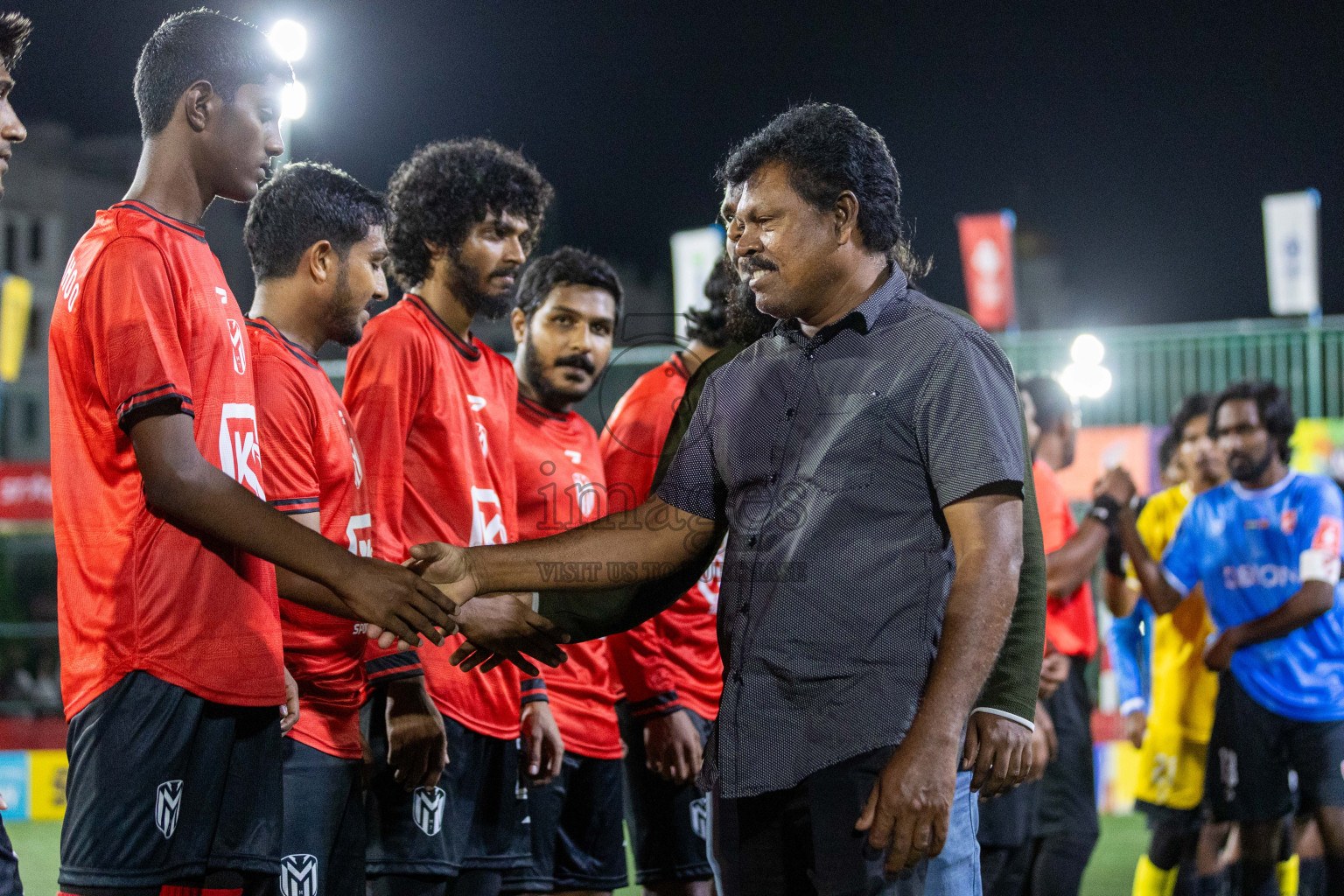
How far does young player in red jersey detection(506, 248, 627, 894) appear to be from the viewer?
4.25 meters

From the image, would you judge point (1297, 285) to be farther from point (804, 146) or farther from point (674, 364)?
point (804, 146)

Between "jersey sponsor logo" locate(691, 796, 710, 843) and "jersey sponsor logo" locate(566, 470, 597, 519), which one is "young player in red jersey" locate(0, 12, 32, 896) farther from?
"jersey sponsor logo" locate(691, 796, 710, 843)

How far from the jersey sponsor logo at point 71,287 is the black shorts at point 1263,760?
5.39m

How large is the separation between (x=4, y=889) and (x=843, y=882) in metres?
1.46

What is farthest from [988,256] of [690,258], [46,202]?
[46,202]

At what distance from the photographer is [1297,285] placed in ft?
68.7

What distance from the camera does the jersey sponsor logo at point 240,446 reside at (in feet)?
8.29

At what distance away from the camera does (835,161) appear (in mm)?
2404

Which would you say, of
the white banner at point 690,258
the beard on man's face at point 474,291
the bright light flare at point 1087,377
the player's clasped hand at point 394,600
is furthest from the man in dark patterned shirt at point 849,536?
the white banner at point 690,258

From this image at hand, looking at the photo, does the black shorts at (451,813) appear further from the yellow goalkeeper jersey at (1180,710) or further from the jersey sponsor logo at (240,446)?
the yellow goalkeeper jersey at (1180,710)

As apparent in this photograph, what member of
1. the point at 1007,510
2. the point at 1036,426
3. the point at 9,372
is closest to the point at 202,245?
the point at 1007,510

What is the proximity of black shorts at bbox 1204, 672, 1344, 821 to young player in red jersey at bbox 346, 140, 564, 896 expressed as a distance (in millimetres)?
3627

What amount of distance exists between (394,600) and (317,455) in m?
0.72

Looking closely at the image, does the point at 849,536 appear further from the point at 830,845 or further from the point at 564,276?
the point at 564,276
